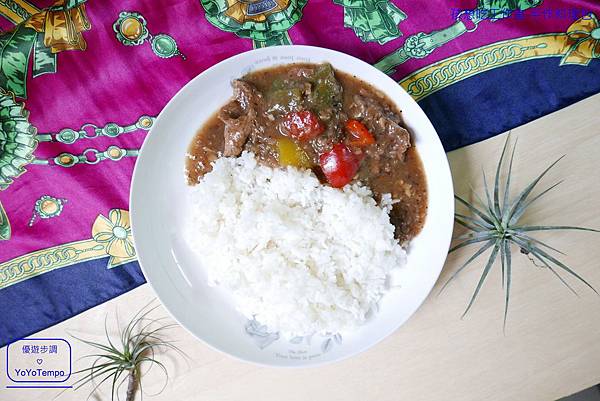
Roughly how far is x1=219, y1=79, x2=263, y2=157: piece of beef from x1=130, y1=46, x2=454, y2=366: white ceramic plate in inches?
4.7

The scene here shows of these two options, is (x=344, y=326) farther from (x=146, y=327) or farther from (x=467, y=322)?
(x=146, y=327)

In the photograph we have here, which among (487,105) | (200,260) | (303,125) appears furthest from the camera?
(487,105)

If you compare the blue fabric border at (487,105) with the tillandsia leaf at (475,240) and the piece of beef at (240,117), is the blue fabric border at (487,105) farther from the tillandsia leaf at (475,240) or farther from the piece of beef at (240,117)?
the piece of beef at (240,117)

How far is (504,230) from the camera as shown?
146 inches

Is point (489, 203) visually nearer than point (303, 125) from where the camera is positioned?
No

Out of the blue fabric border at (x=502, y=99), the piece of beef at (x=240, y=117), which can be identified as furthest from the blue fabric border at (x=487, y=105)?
the piece of beef at (x=240, y=117)

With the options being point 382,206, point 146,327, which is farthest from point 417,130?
point 146,327

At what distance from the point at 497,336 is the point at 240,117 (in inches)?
Answer: 96.1

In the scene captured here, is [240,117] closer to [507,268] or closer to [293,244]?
[293,244]

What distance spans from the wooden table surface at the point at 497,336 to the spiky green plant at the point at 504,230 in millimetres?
66

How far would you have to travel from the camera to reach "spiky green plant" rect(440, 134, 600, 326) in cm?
371

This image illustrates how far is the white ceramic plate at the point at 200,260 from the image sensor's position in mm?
3715

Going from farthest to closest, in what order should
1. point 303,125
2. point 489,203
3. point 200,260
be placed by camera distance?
1. point 200,260
2. point 489,203
3. point 303,125

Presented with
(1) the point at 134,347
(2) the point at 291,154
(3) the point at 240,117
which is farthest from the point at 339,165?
(1) the point at 134,347
